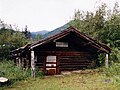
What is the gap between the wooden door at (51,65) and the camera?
24.9 metres

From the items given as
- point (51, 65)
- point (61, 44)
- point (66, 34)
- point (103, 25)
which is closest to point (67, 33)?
point (66, 34)

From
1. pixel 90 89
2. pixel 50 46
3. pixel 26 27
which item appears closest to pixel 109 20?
pixel 50 46

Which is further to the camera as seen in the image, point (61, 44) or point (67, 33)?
point (61, 44)

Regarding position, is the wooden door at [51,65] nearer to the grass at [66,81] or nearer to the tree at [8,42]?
the grass at [66,81]

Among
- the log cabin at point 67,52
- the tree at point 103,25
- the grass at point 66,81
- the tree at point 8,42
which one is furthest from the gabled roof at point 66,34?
the tree at point 8,42

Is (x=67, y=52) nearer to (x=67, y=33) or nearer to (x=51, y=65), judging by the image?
(x=51, y=65)

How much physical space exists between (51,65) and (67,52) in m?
1.95

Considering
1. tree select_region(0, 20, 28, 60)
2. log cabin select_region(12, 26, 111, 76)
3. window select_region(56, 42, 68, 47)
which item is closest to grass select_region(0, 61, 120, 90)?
log cabin select_region(12, 26, 111, 76)

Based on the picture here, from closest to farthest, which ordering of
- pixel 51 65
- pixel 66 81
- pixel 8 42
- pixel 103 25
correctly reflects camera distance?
1. pixel 66 81
2. pixel 51 65
3. pixel 103 25
4. pixel 8 42

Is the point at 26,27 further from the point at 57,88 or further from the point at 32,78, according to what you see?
the point at 57,88

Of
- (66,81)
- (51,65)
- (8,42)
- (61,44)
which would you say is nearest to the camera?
(66,81)

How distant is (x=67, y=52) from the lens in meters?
25.6

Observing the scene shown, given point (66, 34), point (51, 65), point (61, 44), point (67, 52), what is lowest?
point (51, 65)

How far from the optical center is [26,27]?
279 ft
